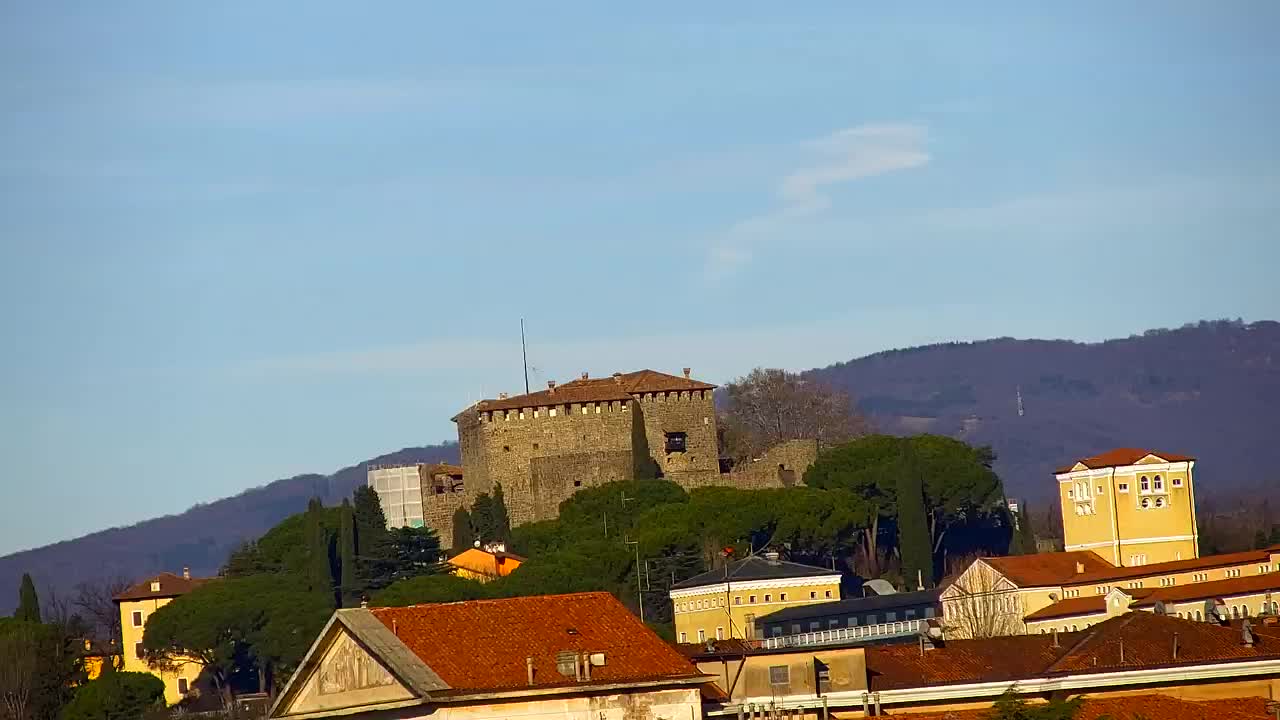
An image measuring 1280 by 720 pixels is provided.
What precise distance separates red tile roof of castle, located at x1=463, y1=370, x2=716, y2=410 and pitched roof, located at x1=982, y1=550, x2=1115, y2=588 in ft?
54.6

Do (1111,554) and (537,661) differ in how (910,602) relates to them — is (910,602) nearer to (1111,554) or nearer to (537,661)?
(1111,554)

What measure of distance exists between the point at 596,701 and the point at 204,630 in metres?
53.1

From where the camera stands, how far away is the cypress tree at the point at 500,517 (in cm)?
9500

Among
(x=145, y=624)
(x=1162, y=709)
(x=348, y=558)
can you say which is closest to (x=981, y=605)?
Answer: (x=348, y=558)

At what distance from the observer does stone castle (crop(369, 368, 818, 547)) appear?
9588 cm

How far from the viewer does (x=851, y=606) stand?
237 ft

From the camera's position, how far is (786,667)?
38.4m

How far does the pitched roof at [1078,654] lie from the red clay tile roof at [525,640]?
466cm

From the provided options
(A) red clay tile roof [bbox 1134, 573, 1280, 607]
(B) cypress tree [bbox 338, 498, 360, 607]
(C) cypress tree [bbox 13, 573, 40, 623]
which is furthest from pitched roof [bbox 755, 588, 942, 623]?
(C) cypress tree [bbox 13, 573, 40, 623]

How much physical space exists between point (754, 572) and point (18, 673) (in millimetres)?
21606

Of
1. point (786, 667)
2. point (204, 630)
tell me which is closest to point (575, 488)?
point (204, 630)

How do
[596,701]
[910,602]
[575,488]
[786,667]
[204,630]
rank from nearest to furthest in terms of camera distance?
[596,701]
[786,667]
[910,602]
[204,630]
[575,488]

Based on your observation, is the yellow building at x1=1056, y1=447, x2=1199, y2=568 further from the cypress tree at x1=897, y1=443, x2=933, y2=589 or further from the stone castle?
the stone castle

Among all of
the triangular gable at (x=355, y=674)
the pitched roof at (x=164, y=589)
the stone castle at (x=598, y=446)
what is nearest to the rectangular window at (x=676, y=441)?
the stone castle at (x=598, y=446)
